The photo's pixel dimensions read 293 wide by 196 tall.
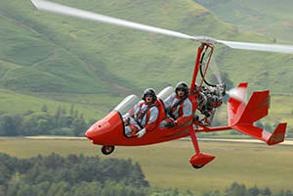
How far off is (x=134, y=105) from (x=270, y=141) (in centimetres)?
826

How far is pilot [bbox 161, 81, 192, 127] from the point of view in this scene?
4738 centimetres

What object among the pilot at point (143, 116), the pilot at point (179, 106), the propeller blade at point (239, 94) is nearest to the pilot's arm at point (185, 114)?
the pilot at point (179, 106)

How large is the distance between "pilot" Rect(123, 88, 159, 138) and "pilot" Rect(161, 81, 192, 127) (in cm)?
142

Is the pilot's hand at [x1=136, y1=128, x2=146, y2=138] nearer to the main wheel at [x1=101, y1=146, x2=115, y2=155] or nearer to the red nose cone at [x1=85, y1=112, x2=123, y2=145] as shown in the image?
the red nose cone at [x1=85, y1=112, x2=123, y2=145]

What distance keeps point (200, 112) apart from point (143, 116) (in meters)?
4.39

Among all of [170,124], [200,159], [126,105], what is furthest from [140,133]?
[200,159]

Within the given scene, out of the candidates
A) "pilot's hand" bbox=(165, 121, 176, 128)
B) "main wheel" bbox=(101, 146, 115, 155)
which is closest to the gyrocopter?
"main wheel" bbox=(101, 146, 115, 155)

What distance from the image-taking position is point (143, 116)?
4609 centimetres

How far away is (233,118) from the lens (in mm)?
51625

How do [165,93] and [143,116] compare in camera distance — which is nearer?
[143,116]

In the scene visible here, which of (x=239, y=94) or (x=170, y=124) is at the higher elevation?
(x=239, y=94)

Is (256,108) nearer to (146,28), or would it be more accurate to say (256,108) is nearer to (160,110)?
(160,110)

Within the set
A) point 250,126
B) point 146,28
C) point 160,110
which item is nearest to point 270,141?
point 250,126

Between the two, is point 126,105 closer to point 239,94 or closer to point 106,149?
point 106,149
